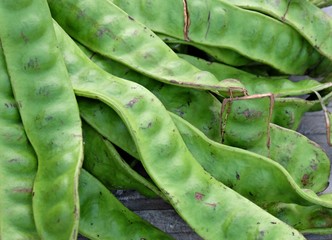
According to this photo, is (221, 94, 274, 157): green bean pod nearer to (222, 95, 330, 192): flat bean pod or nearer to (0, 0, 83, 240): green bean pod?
(222, 95, 330, 192): flat bean pod

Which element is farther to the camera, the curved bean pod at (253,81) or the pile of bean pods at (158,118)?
the curved bean pod at (253,81)

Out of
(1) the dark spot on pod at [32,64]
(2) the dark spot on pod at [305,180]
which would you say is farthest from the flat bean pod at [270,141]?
(1) the dark spot on pod at [32,64]

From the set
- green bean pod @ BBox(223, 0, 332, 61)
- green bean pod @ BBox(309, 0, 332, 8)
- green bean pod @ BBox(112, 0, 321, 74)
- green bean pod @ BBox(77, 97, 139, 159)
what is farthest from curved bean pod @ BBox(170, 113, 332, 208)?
green bean pod @ BBox(309, 0, 332, 8)

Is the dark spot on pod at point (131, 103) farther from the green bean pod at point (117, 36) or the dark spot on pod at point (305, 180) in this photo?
the dark spot on pod at point (305, 180)

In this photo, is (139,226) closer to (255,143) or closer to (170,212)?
(170,212)

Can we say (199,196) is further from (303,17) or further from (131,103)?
(303,17)

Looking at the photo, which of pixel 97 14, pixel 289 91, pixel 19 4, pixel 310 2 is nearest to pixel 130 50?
pixel 97 14
